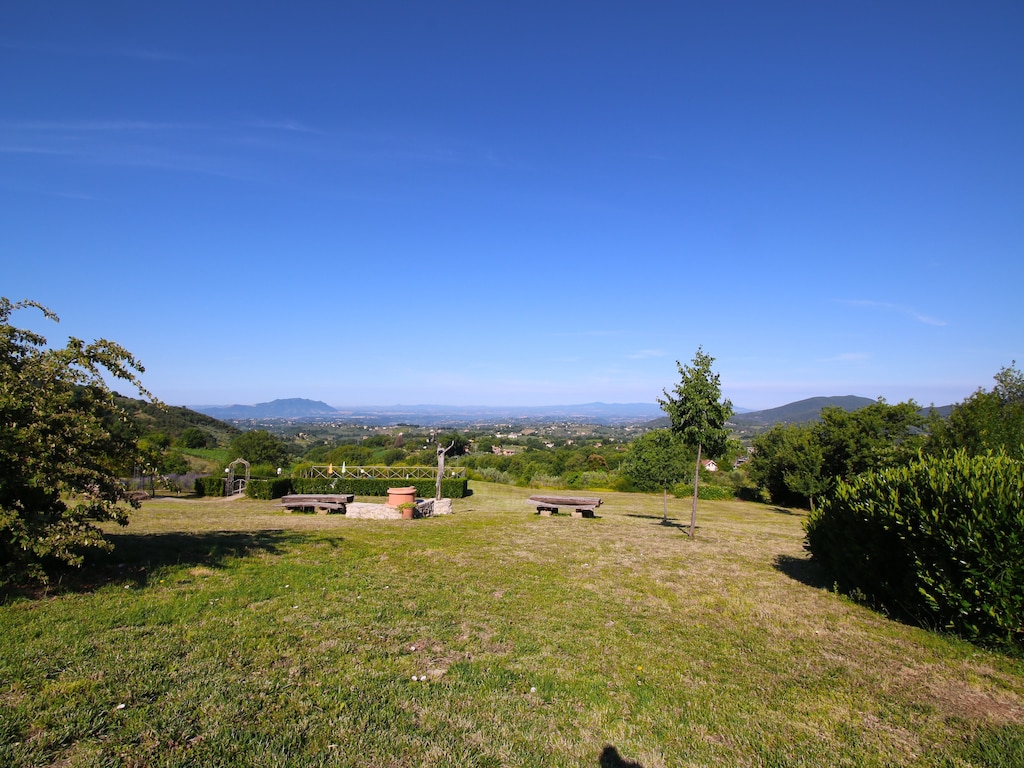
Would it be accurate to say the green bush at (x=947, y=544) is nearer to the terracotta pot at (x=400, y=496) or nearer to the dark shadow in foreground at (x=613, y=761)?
the dark shadow in foreground at (x=613, y=761)

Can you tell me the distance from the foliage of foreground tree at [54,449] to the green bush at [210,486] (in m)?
21.1

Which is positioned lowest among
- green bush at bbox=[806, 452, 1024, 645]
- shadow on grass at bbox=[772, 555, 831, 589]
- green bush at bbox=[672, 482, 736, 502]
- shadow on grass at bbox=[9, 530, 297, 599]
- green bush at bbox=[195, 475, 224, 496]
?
green bush at bbox=[672, 482, 736, 502]

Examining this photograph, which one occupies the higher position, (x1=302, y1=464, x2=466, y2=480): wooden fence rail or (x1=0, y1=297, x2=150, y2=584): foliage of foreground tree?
(x1=0, y1=297, x2=150, y2=584): foliage of foreground tree

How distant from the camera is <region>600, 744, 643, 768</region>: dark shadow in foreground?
371 cm

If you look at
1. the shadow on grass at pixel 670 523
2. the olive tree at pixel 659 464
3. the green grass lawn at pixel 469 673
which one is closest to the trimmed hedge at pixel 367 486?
the olive tree at pixel 659 464

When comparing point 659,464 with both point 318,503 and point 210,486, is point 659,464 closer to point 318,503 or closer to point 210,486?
point 318,503

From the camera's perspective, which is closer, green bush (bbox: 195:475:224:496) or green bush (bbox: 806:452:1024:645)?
green bush (bbox: 806:452:1024:645)

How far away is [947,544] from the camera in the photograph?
6.38m

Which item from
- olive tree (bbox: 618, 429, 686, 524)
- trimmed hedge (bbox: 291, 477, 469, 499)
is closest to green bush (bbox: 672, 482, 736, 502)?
olive tree (bbox: 618, 429, 686, 524)

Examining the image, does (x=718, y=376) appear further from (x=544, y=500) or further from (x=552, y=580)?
(x=544, y=500)

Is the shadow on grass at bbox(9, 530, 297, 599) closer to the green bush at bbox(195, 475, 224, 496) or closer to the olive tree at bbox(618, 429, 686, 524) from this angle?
the green bush at bbox(195, 475, 224, 496)

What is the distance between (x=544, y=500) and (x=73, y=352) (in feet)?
56.0

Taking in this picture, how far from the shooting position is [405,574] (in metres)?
8.99

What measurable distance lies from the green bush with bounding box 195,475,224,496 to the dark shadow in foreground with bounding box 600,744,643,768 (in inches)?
1083
